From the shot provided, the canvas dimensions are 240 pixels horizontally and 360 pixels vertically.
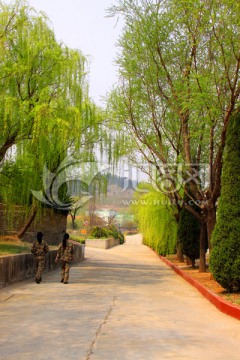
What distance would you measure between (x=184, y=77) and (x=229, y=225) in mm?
6252

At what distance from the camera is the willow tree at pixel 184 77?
1263 centimetres

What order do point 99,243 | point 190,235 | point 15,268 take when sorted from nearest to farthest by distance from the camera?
point 15,268
point 190,235
point 99,243

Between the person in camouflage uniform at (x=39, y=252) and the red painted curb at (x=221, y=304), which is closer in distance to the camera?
the red painted curb at (x=221, y=304)

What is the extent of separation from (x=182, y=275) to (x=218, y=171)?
554 cm

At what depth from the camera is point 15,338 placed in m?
6.68

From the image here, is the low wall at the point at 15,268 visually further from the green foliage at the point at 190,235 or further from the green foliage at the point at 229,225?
the green foliage at the point at 190,235

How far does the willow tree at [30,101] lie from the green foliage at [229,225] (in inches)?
198

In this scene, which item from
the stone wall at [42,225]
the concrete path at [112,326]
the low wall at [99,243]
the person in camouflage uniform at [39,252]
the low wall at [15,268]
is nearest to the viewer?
the concrete path at [112,326]

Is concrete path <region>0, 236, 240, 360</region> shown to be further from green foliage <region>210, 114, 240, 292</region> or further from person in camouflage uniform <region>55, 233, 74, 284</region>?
person in camouflage uniform <region>55, 233, 74, 284</region>

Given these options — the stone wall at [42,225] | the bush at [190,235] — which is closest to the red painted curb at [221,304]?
the bush at [190,235]

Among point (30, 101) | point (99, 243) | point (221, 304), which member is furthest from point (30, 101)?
point (99, 243)

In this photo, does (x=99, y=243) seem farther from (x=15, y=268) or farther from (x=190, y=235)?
(x=15, y=268)

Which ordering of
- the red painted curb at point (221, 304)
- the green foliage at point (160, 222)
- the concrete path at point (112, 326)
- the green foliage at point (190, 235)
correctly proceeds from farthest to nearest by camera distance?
1. the green foliage at point (160, 222)
2. the green foliage at point (190, 235)
3. the red painted curb at point (221, 304)
4. the concrete path at point (112, 326)

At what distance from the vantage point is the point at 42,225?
26656mm
